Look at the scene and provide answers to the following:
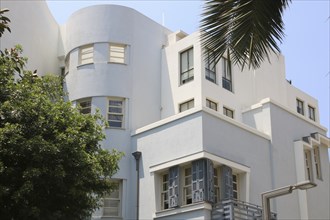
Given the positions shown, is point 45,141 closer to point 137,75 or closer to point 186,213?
point 186,213

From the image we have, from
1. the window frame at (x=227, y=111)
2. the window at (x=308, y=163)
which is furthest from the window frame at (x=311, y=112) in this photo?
the window frame at (x=227, y=111)

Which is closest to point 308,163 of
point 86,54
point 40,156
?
point 86,54

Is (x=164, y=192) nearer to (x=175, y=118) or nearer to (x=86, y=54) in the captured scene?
(x=175, y=118)

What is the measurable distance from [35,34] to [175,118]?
9.42m

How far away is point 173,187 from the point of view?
23953 millimetres

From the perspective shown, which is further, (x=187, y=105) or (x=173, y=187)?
(x=187, y=105)

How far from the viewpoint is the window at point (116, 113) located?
2717 cm

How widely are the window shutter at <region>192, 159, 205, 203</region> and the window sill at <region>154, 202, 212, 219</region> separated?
27 cm

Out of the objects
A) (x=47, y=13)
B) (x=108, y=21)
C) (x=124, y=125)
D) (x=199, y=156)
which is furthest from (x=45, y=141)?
(x=47, y=13)

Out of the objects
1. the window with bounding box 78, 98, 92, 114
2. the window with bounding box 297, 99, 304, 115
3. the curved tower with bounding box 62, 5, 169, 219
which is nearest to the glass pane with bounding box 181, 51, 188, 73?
the curved tower with bounding box 62, 5, 169, 219

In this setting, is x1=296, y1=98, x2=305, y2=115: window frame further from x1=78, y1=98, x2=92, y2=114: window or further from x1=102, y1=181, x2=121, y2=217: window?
x1=102, y1=181, x2=121, y2=217: window

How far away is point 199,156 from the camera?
912 inches

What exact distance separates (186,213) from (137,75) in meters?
8.07

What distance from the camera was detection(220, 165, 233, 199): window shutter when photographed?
23.7 metres
